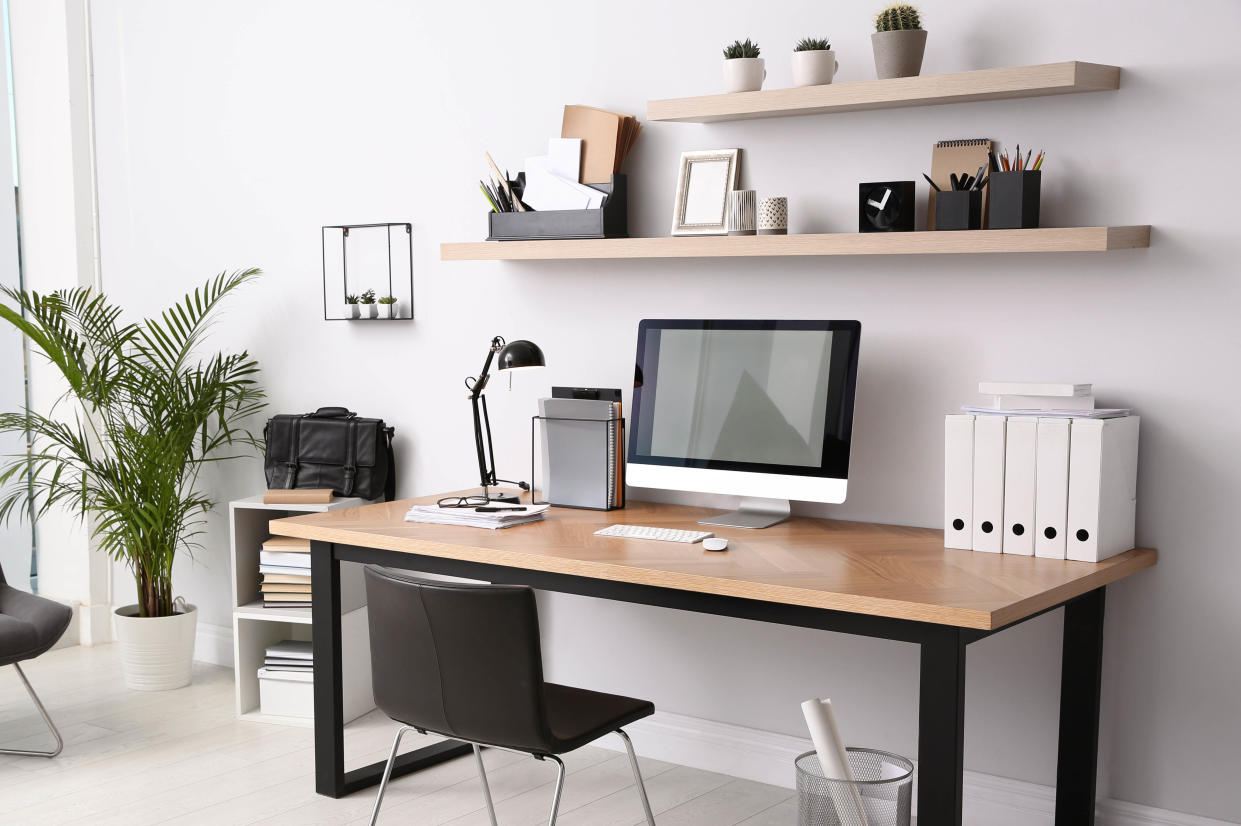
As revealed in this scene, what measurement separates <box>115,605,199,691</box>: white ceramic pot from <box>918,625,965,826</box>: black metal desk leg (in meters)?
2.88

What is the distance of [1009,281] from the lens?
2.89 m

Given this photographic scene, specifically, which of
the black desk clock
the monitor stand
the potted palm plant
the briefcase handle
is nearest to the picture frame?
the black desk clock

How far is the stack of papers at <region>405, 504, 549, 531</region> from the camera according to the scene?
3037mm

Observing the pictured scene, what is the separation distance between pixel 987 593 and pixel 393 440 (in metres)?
2.29

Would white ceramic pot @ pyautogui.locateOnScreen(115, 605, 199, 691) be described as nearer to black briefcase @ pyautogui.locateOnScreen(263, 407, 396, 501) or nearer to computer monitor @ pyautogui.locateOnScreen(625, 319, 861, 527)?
black briefcase @ pyautogui.locateOnScreen(263, 407, 396, 501)

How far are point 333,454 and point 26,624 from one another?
1.01 metres

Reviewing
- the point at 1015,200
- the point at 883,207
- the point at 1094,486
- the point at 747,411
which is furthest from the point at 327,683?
the point at 1015,200

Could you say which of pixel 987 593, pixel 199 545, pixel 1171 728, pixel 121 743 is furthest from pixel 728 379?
pixel 199 545

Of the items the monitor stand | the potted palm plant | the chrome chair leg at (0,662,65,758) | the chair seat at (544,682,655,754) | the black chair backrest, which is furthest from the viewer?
the potted palm plant

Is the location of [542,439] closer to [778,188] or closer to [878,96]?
[778,188]

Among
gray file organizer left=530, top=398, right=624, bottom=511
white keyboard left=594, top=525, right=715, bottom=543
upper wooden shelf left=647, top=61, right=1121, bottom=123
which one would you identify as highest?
upper wooden shelf left=647, top=61, right=1121, bottom=123

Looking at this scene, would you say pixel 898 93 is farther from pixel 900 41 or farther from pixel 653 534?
pixel 653 534

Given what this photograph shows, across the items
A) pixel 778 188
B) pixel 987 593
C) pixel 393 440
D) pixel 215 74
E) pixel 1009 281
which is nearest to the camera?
pixel 987 593

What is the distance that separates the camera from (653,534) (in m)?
2.88
